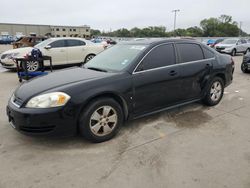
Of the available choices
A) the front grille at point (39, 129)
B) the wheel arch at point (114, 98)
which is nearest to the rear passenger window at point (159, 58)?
the wheel arch at point (114, 98)

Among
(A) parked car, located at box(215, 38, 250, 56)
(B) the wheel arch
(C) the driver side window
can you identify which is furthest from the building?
(B) the wheel arch

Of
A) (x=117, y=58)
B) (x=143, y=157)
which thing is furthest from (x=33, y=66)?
(x=143, y=157)

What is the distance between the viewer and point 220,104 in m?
5.04

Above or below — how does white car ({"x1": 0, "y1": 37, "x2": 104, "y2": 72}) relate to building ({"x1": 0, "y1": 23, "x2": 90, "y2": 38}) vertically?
below

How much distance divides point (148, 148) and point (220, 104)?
272cm

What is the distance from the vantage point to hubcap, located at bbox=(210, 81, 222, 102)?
4781 millimetres

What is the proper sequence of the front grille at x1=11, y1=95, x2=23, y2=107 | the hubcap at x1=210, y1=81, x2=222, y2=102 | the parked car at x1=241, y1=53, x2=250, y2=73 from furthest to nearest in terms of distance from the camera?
the parked car at x1=241, y1=53, x2=250, y2=73
the hubcap at x1=210, y1=81, x2=222, y2=102
the front grille at x1=11, y1=95, x2=23, y2=107

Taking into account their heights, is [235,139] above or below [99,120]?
below

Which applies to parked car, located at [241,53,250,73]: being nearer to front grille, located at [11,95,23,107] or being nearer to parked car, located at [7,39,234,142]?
parked car, located at [7,39,234,142]

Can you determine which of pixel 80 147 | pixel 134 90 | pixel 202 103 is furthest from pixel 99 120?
pixel 202 103


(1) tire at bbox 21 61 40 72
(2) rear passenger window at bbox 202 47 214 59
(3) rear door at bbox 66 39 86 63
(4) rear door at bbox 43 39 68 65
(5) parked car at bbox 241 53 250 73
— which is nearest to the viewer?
(2) rear passenger window at bbox 202 47 214 59

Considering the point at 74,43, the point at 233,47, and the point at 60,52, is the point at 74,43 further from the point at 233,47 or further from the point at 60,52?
the point at 233,47

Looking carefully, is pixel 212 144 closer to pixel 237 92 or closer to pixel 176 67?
pixel 176 67

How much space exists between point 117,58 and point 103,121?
1.28 metres
